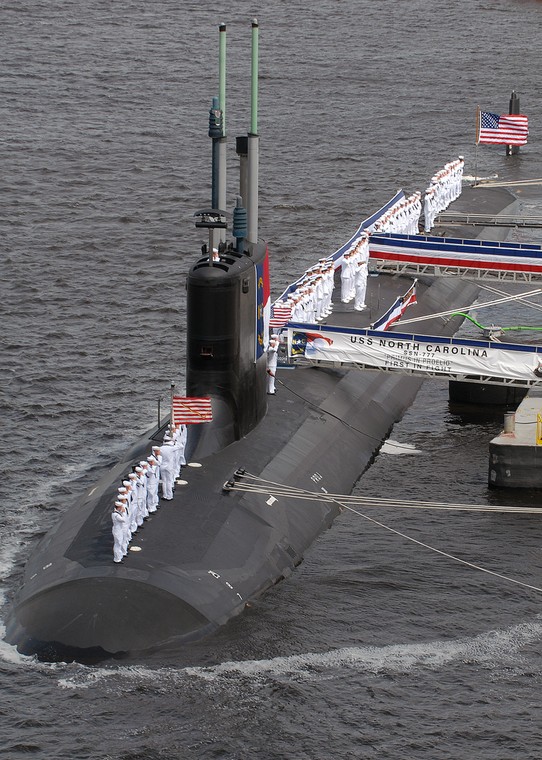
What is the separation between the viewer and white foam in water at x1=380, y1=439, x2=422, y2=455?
40.0 metres

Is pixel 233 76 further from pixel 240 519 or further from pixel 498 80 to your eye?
pixel 240 519

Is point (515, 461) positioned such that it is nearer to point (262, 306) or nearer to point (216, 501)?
point (262, 306)

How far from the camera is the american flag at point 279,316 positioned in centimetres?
3947

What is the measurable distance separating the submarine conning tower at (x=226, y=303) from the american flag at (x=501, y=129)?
112ft

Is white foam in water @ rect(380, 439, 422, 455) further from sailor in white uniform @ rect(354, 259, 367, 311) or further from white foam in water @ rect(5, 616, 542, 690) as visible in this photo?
white foam in water @ rect(5, 616, 542, 690)

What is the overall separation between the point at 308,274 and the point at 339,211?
2105 cm

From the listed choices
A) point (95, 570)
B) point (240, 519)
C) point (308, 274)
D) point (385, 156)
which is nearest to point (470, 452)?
point (308, 274)

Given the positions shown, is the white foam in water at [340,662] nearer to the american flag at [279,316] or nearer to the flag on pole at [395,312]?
the american flag at [279,316]

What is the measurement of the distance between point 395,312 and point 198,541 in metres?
15.0

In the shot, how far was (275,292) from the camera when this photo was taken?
53750mm

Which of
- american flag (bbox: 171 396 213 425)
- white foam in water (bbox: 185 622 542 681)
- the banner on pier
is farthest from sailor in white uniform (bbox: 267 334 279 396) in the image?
white foam in water (bbox: 185 622 542 681)

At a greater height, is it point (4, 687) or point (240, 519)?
point (240, 519)

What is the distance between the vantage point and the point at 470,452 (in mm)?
40250

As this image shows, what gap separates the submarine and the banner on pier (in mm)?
811
